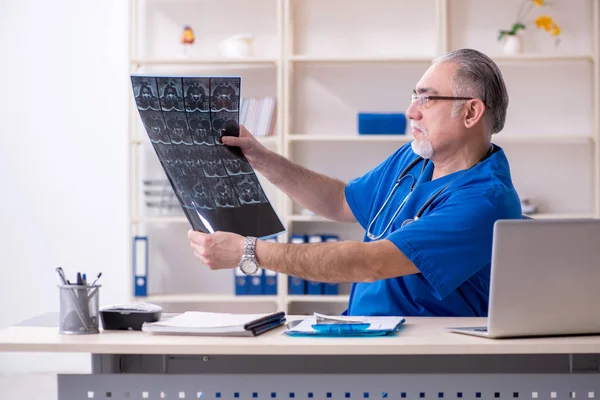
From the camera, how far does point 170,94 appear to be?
5.95 ft

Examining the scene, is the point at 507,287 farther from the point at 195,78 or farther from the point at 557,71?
the point at 557,71

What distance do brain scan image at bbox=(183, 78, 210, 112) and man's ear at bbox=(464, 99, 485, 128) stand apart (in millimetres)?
673

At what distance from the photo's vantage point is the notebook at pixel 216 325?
1.62 metres

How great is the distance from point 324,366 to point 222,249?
0.34 metres

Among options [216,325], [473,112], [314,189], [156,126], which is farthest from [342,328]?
[314,189]

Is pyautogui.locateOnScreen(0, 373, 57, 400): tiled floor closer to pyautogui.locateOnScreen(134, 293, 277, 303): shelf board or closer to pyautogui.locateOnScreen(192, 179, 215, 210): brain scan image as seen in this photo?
pyautogui.locateOnScreen(134, 293, 277, 303): shelf board

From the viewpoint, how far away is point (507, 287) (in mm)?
1528

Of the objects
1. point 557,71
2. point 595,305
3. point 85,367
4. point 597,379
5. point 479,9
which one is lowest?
point 85,367

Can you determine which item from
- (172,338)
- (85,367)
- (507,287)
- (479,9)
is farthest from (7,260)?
(507,287)

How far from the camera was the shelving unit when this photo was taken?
4.36 meters

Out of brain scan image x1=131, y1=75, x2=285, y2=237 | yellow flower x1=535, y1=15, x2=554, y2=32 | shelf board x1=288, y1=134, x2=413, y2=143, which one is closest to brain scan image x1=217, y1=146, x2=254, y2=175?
brain scan image x1=131, y1=75, x2=285, y2=237

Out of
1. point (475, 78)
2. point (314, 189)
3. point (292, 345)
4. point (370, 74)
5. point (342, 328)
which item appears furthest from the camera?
point (370, 74)

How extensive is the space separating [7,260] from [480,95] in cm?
336

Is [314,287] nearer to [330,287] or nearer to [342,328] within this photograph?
[330,287]
